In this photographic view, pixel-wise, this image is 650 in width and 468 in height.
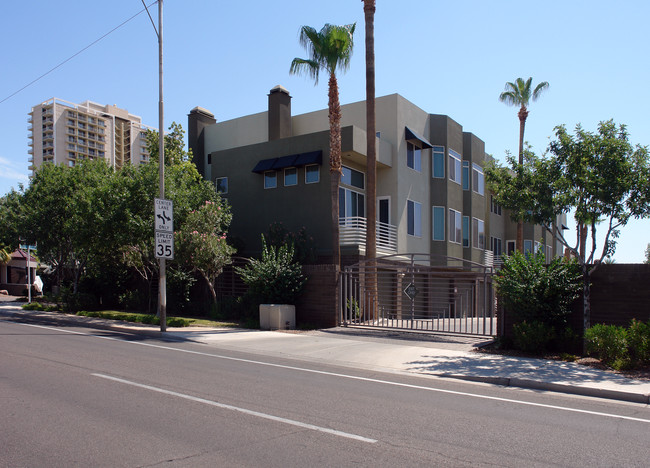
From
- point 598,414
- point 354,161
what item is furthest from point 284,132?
point 598,414

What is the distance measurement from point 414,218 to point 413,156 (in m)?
3.16

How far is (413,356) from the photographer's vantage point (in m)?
12.3

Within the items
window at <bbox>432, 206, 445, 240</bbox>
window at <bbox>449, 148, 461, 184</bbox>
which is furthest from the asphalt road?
window at <bbox>449, 148, 461, 184</bbox>

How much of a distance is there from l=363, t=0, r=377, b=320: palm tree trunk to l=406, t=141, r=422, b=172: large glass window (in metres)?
6.57

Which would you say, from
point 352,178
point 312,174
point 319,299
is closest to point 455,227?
point 352,178

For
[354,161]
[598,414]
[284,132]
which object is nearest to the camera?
[598,414]

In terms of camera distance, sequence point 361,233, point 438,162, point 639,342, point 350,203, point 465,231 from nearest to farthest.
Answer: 1. point 639,342
2. point 361,233
3. point 350,203
4. point 438,162
5. point 465,231

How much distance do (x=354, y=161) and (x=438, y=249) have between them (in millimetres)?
6900

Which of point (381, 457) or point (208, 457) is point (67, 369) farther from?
point (381, 457)

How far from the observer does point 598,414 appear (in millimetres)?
7230

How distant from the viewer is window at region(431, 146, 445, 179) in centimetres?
2819

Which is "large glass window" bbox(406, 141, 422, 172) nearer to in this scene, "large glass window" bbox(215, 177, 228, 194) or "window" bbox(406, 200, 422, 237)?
"window" bbox(406, 200, 422, 237)

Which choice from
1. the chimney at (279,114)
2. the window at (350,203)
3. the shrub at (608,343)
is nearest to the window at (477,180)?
the window at (350,203)

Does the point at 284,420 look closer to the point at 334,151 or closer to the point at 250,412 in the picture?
the point at 250,412
